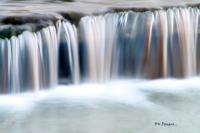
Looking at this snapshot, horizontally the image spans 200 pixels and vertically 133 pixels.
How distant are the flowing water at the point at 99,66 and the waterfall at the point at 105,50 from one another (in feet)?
0.04

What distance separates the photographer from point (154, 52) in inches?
338

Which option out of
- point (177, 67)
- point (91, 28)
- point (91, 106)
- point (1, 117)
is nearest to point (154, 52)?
point (177, 67)

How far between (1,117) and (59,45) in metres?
1.35

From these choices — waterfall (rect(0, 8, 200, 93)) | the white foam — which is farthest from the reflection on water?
waterfall (rect(0, 8, 200, 93))

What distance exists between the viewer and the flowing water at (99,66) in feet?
23.2

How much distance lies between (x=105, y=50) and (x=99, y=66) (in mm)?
224

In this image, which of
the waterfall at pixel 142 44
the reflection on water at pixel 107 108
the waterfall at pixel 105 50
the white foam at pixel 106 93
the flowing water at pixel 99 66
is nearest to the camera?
the reflection on water at pixel 107 108

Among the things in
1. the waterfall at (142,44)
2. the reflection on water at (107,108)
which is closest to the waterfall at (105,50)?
the waterfall at (142,44)

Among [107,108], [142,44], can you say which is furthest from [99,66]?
[107,108]

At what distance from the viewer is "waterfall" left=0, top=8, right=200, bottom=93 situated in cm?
772

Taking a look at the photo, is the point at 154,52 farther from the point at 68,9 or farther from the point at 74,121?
the point at 74,121

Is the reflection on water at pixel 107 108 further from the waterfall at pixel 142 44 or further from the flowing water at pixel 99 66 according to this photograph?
the waterfall at pixel 142 44

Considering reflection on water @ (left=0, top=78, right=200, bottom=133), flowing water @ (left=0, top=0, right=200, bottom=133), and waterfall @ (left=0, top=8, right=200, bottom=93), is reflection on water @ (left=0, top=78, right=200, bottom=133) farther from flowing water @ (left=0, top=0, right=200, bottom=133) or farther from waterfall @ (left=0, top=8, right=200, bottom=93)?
waterfall @ (left=0, top=8, right=200, bottom=93)

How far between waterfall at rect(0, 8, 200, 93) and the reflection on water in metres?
0.16
